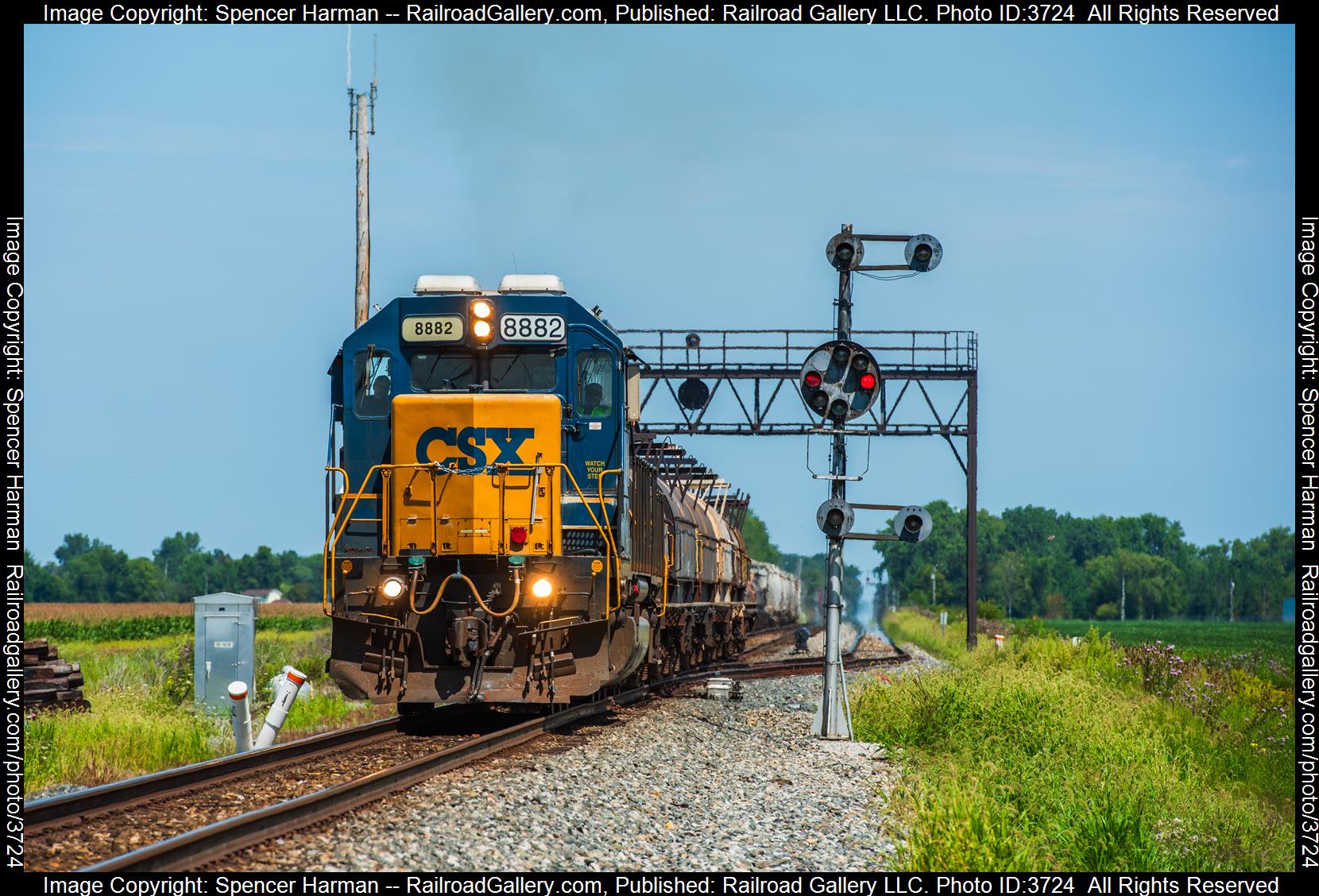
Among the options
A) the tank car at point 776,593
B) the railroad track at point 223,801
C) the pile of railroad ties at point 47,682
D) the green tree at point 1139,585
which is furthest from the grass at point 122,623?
the green tree at point 1139,585

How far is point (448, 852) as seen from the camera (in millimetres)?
7176

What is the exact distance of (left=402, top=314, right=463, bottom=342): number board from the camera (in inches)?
494

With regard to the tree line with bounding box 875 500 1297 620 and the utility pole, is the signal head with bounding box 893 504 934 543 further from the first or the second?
the tree line with bounding box 875 500 1297 620

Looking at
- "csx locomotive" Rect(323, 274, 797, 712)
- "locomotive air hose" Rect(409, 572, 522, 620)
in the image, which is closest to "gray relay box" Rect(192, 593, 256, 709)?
"csx locomotive" Rect(323, 274, 797, 712)

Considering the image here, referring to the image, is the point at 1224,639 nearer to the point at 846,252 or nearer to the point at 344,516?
the point at 846,252

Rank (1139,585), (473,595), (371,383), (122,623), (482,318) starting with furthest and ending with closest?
(1139,585), (122,623), (371,383), (482,318), (473,595)

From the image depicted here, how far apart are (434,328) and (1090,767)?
7080mm

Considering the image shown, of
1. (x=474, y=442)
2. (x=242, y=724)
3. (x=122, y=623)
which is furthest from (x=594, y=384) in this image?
(x=122, y=623)

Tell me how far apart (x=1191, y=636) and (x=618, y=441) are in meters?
56.9

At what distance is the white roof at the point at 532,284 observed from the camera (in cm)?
1309

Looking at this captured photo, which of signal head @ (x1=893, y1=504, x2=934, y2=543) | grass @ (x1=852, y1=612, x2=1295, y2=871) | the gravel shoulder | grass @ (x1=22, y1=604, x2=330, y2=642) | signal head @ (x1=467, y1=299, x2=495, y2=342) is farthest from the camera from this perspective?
grass @ (x1=22, y1=604, x2=330, y2=642)

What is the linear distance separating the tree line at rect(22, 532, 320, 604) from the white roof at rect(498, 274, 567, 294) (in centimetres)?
12300

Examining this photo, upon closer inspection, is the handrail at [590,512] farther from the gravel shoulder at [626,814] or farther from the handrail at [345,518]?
the gravel shoulder at [626,814]

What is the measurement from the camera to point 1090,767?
11.1m
